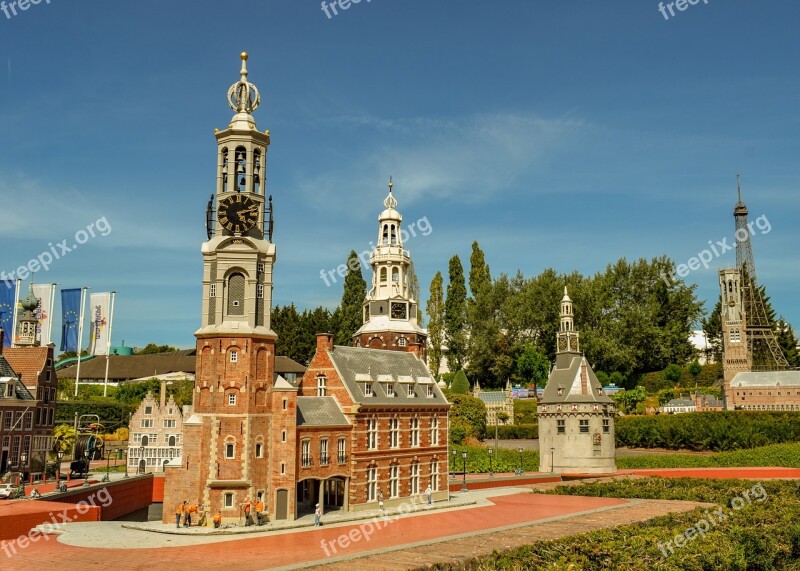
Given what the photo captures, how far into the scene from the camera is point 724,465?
7550 cm

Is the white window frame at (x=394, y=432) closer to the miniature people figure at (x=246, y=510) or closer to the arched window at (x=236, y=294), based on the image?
the miniature people figure at (x=246, y=510)

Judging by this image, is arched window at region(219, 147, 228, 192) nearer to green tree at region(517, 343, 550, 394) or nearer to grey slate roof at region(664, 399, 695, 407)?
green tree at region(517, 343, 550, 394)

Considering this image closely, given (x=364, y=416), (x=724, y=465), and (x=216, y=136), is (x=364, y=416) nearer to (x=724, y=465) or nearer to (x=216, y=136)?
(x=216, y=136)

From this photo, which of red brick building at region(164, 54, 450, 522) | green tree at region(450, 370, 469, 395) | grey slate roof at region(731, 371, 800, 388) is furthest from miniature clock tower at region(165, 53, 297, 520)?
grey slate roof at region(731, 371, 800, 388)

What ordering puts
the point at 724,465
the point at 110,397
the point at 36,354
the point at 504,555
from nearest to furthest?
the point at 504,555
the point at 36,354
the point at 724,465
the point at 110,397

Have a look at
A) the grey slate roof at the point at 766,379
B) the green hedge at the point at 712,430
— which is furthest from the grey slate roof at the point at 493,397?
the grey slate roof at the point at 766,379

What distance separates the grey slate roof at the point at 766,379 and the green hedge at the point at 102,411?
83650 millimetres

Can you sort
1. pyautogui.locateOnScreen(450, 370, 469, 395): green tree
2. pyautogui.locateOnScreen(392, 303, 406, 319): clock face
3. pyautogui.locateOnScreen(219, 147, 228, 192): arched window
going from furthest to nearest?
pyautogui.locateOnScreen(450, 370, 469, 395): green tree → pyautogui.locateOnScreen(392, 303, 406, 319): clock face → pyautogui.locateOnScreen(219, 147, 228, 192): arched window

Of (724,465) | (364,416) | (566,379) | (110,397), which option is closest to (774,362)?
(724,465)

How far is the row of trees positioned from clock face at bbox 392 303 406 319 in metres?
32.7

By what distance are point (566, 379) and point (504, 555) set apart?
51546 millimetres

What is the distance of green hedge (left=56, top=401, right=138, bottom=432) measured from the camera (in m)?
85.6

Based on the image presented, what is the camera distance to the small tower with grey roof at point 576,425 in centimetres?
7544

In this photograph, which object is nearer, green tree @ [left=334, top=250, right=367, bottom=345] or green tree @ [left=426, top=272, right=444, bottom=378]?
green tree @ [left=334, top=250, right=367, bottom=345]
